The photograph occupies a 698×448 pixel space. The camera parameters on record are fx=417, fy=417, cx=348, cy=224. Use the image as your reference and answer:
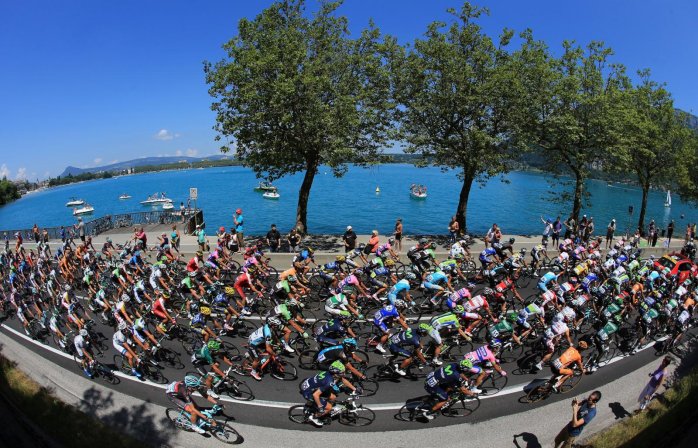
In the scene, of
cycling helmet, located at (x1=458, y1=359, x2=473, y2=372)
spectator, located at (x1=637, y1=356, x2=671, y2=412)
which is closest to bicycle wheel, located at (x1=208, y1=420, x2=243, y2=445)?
cycling helmet, located at (x1=458, y1=359, x2=473, y2=372)

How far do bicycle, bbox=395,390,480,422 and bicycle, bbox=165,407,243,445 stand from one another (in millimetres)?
3550

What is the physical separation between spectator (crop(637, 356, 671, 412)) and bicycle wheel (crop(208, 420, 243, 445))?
29.6 feet

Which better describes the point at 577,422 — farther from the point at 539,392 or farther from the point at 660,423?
the point at 539,392

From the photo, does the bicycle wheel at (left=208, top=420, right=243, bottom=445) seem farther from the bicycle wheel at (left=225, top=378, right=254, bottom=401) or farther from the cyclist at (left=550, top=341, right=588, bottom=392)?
the cyclist at (left=550, top=341, right=588, bottom=392)

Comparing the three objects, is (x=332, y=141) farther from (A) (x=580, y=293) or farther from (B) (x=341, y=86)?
(A) (x=580, y=293)

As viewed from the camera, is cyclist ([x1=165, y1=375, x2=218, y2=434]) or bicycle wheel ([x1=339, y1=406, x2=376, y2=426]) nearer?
cyclist ([x1=165, y1=375, x2=218, y2=434])

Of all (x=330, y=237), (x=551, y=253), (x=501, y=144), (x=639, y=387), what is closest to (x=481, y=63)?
(x=501, y=144)

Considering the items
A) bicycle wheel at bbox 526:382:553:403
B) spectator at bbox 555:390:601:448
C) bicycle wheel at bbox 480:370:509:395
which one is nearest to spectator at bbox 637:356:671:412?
bicycle wheel at bbox 526:382:553:403

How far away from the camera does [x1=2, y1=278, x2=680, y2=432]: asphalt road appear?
30.2 feet

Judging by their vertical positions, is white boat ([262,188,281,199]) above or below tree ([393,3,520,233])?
below

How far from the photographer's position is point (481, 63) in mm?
25422

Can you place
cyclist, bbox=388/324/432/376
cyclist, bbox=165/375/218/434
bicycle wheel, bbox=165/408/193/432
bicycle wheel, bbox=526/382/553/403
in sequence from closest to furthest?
1. cyclist, bbox=165/375/218/434
2. bicycle wheel, bbox=165/408/193/432
3. bicycle wheel, bbox=526/382/553/403
4. cyclist, bbox=388/324/432/376

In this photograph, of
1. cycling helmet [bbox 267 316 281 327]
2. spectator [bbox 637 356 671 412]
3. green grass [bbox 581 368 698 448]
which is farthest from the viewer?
cycling helmet [bbox 267 316 281 327]

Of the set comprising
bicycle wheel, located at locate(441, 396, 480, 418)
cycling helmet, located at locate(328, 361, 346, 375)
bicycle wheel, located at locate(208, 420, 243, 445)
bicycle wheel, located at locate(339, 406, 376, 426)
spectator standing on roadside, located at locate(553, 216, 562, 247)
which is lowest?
bicycle wheel, located at locate(208, 420, 243, 445)
